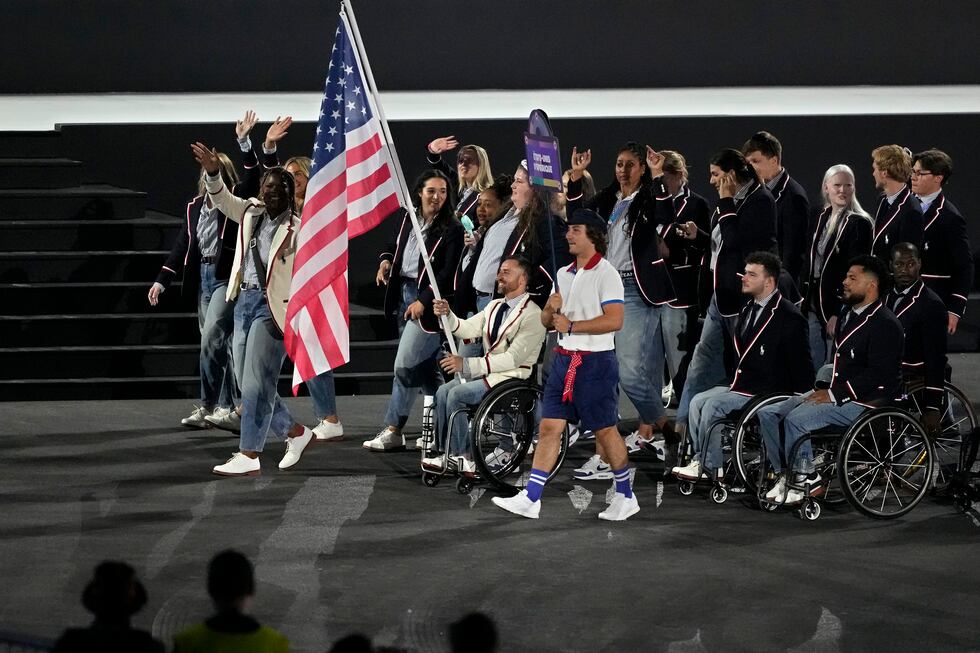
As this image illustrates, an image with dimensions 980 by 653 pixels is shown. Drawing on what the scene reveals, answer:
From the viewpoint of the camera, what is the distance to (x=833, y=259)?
8250 millimetres

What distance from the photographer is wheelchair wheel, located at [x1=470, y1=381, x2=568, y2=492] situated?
7.28 meters

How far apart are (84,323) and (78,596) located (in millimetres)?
5455

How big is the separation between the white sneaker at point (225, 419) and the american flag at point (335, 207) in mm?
1662

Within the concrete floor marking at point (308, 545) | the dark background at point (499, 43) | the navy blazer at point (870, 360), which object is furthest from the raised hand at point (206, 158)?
the dark background at point (499, 43)

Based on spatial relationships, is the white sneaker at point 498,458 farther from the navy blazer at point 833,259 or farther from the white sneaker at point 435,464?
the navy blazer at point 833,259

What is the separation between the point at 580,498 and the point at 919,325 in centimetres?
180

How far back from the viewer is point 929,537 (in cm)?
650

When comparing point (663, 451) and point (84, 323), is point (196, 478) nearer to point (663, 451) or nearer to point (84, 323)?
point (663, 451)

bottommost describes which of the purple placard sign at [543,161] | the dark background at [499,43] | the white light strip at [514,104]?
the purple placard sign at [543,161]

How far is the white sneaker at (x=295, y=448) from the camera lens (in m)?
8.04

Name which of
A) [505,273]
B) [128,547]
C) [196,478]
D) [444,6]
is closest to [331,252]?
[505,273]

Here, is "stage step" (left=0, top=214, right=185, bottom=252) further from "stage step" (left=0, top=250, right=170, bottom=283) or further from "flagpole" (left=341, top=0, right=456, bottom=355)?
"flagpole" (left=341, top=0, right=456, bottom=355)

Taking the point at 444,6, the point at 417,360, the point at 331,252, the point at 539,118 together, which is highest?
the point at 444,6

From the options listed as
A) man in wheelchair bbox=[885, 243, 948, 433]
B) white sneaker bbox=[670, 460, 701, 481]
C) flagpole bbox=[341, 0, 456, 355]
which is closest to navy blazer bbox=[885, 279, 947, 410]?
man in wheelchair bbox=[885, 243, 948, 433]
